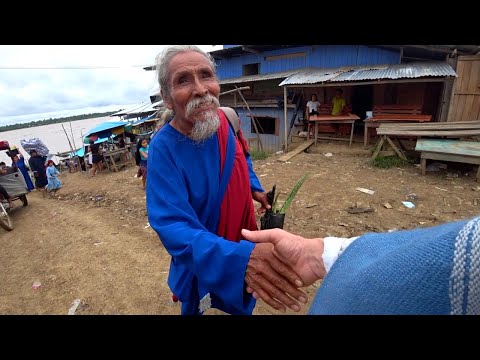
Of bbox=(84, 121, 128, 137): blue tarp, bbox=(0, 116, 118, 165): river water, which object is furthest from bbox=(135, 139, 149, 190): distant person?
bbox=(0, 116, 118, 165): river water

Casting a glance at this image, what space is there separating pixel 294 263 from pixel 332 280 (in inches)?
10.7

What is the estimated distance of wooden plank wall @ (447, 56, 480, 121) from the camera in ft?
29.2

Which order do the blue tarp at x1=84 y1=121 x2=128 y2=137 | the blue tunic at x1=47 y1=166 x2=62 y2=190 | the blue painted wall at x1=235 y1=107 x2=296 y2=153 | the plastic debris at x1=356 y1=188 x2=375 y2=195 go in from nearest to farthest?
the plastic debris at x1=356 y1=188 x2=375 y2=195 → the blue tunic at x1=47 y1=166 x2=62 y2=190 → the blue painted wall at x1=235 y1=107 x2=296 y2=153 → the blue tarp at x1=84 y1=121 x2=128 y2=137

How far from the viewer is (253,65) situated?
1561cm

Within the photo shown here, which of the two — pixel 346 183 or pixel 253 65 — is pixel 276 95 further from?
pixel 346 183

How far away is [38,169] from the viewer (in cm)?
1039

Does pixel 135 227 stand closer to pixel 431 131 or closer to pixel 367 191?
pixel 367 191

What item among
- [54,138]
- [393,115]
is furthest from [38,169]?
[54,138]

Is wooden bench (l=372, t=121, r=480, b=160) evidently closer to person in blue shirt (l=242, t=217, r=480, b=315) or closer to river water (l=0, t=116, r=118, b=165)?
person in blue shirt (l=242, t=217, r=480, b=315)

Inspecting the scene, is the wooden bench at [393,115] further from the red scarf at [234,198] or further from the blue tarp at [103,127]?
the blue tarp at [103,127]

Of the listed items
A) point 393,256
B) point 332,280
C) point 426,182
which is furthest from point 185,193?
point 426,182

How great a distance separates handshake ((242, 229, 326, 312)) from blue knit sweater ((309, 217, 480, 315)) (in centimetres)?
25

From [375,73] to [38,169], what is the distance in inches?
542

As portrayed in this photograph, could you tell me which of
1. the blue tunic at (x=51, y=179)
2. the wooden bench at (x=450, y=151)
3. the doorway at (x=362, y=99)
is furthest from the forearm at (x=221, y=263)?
the doorway at (x=362, y=99)
